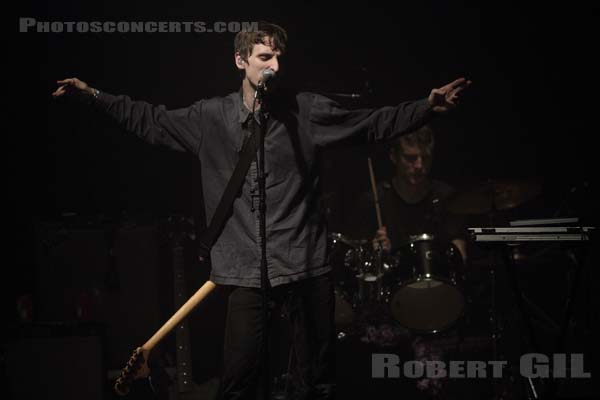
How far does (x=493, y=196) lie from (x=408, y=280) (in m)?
0.94

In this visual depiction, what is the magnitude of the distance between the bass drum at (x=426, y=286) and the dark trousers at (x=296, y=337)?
169 cm

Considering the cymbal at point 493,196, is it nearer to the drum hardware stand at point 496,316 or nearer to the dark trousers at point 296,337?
the drum hardware stand at point 496,316

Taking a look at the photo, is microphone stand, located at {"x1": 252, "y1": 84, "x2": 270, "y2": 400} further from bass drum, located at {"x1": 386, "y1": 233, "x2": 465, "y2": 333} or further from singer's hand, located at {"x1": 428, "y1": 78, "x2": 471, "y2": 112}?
bass drum, located at {"x1": 386, "y1": 233, "x2": 465, "y2": 333}

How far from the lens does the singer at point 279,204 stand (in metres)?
3.55

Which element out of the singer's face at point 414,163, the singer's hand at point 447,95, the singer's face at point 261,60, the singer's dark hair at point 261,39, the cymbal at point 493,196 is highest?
the singer's dark hair at point 261,39

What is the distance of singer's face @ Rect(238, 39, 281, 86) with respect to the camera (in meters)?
3.67

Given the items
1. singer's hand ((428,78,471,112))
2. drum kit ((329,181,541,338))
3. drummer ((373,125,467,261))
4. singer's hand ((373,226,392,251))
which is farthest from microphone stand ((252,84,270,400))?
drummer ((373,125,467,261))

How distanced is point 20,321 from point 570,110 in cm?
463

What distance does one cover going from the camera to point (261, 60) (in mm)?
3684

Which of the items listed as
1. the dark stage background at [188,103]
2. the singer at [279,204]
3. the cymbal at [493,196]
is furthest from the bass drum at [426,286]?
the singer at [279,204]

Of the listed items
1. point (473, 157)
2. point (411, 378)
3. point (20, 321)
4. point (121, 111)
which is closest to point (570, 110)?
point (473, 157)

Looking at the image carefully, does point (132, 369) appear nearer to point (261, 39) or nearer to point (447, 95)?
point (261, 39)

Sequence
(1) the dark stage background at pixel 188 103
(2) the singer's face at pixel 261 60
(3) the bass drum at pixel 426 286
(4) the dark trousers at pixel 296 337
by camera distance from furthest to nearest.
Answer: (3) the bass drum at pixel 426 286 → (1) the dark stage background at pixel 188 103 → (2) the singer's face at pixel 261 60 → (4) the dark trousers at pixel 296 337

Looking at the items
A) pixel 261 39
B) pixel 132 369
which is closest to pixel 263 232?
pixel 261 39
